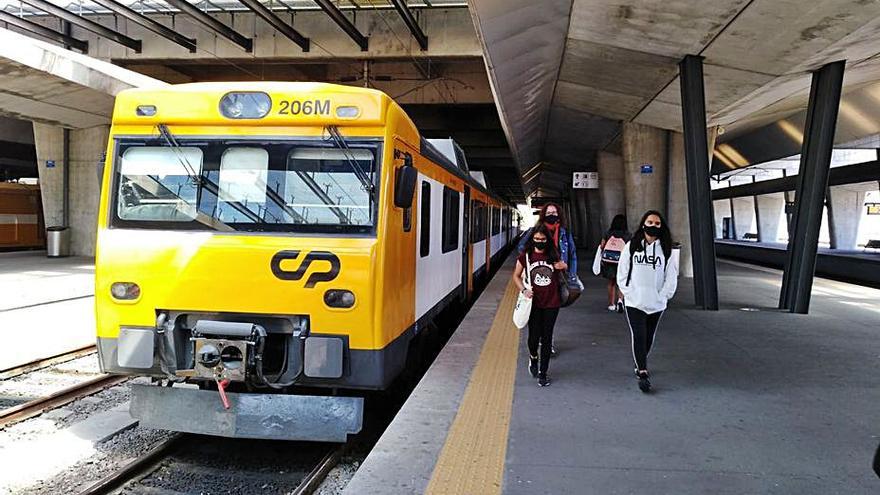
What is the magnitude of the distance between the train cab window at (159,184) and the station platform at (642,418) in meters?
2.32

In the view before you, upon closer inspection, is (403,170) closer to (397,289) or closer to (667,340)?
(397,289)

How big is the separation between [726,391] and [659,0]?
5.86 metres

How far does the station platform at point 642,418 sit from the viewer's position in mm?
3955

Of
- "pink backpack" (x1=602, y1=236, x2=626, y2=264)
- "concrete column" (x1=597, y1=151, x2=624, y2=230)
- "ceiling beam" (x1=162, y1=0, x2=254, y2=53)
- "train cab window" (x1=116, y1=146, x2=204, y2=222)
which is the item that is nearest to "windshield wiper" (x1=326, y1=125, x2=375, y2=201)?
"train cab window" (x1=116, y1=146, x2=204, y2=222)

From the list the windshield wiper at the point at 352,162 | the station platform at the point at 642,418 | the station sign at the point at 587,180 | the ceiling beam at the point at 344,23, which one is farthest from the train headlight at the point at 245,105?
the station sign at the point at 587,180

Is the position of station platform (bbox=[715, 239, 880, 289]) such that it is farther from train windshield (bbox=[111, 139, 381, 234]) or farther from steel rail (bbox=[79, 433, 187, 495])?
steel rail (bbox=[79, 433, 187, 495])

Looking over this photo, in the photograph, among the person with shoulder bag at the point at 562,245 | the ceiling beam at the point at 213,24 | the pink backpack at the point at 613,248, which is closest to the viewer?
the person with shoulder bag at the point at 562,245

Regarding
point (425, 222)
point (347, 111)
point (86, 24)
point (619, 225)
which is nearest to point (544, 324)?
point (425, 222)

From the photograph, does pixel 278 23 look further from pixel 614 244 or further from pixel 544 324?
pixel 544 324

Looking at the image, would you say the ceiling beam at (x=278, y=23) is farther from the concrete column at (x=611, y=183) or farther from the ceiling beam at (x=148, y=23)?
the concrete column at (x=611, y=183)

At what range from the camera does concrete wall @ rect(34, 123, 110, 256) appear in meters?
22.5

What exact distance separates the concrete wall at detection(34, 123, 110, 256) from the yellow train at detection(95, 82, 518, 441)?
19696mm

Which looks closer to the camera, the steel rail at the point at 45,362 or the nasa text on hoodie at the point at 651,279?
the nasa text on hoodie at the point at 651,279

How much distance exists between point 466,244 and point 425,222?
4.40 m
